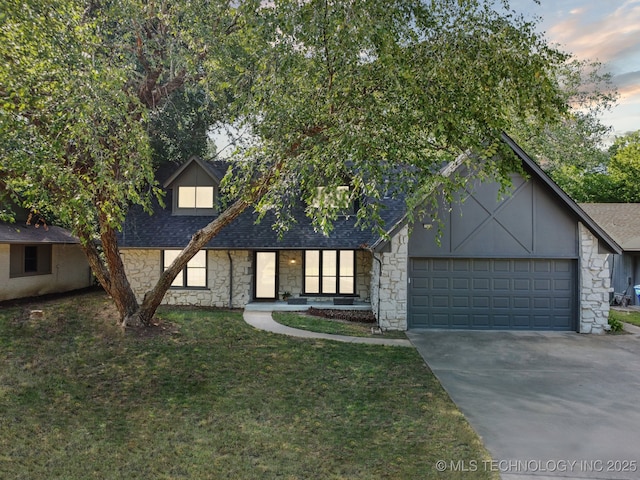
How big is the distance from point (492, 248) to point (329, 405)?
7.82m

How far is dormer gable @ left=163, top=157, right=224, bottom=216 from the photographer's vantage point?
14.7 m

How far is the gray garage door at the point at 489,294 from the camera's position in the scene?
11734 mm

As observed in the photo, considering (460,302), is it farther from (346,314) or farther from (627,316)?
(627,316)

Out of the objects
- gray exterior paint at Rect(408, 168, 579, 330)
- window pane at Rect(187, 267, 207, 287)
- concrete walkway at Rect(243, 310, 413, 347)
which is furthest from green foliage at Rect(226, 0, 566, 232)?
window pane at Rect(187, 267, 207, 287)

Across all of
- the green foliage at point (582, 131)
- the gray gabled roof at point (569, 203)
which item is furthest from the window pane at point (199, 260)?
the green foliage at point (582, 131)

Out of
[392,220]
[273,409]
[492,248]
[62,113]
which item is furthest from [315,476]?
[392,220]

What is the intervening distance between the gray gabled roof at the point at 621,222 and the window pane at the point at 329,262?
42.1 feet

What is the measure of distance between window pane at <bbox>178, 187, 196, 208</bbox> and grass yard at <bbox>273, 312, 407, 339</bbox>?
582 cm

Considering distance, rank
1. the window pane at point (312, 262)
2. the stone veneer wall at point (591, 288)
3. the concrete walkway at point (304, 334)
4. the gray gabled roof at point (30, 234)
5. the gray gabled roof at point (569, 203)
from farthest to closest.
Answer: the window pane at point (312, 262) < the gray gabled roof at point (30, 234) < the stone veneer wall at point (591, 288) < the gray gabled roof at point (569, 203) < the concrete walkway at point (304, 334)

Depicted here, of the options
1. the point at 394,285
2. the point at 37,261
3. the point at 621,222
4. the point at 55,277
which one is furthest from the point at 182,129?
the point at 621,222

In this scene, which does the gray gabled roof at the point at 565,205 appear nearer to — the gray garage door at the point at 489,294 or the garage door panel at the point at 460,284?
the gray garage door at the point at 489,294

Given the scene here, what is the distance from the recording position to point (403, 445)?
16.7ft

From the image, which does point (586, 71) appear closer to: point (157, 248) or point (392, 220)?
point (392, 220)

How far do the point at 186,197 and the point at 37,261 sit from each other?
699 cm
